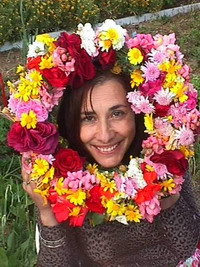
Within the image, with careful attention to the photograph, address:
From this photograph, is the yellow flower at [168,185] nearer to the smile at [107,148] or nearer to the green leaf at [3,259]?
the smile at [107,148]

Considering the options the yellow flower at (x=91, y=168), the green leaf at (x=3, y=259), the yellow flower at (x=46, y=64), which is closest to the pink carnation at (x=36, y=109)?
the yellow flower at (x=46, y=64)

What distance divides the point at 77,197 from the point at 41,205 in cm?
13

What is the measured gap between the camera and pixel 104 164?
223 cm

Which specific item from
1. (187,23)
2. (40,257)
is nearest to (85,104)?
(40,257)

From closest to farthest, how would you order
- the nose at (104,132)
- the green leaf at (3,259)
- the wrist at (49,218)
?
the nose at (104,132) → the wrist at (49,218) → the green leaf at (3,259)

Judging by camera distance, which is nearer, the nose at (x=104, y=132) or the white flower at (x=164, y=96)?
the nose at (x=104, y=132)

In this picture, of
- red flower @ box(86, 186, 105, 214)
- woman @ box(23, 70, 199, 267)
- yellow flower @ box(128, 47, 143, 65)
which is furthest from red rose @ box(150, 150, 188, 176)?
yellow flower @ box(128, 47, 143, 65)

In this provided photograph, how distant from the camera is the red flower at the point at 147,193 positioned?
2217mm

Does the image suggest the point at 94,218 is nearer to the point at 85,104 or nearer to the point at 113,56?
the point at 85,104

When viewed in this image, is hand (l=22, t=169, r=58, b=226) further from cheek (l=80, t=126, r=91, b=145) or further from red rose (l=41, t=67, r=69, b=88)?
red rose (l=41, t=67, r=69, b=88)

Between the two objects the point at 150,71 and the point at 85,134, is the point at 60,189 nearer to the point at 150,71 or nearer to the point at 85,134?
the point at 85,134

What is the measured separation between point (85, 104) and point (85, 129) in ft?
0.27

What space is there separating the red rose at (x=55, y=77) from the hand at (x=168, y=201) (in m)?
0.53

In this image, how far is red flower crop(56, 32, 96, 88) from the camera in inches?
84.0
